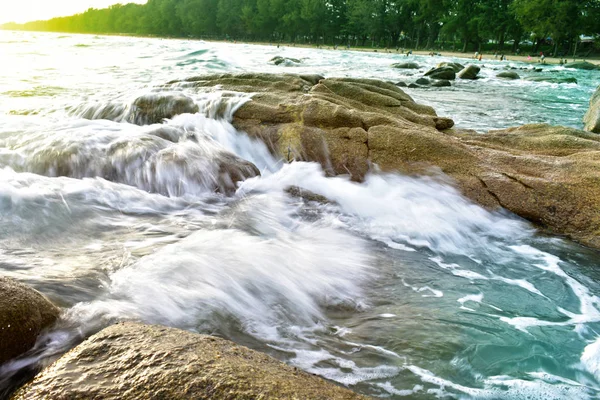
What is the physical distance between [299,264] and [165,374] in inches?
73.1

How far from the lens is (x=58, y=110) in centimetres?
748

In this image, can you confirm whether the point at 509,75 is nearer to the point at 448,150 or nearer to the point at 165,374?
the point at 448,150

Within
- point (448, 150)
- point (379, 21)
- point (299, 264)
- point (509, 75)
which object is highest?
point (379, 21)

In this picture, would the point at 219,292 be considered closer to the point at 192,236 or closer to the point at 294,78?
the point at 192,236

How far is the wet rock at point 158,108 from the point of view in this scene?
6.37 metres

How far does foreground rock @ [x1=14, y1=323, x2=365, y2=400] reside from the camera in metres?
1.47

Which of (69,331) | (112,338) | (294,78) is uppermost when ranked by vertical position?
(294,78)

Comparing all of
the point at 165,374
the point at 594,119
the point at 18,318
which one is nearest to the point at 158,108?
the point at 18,318

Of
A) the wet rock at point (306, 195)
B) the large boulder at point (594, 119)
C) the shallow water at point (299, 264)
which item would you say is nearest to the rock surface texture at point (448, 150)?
the shallow water at point (299, 264)

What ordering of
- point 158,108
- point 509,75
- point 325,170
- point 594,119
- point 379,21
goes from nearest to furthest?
point 325,170
point 158,108
point 594,119
point 509,75
point 379,21

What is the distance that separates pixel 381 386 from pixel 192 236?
2.17m

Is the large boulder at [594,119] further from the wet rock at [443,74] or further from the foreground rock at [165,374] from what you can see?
the wet rock at [443,74]

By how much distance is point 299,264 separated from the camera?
3307 mm

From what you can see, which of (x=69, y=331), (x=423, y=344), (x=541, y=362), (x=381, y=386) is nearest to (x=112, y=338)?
(x=69, y=331)
